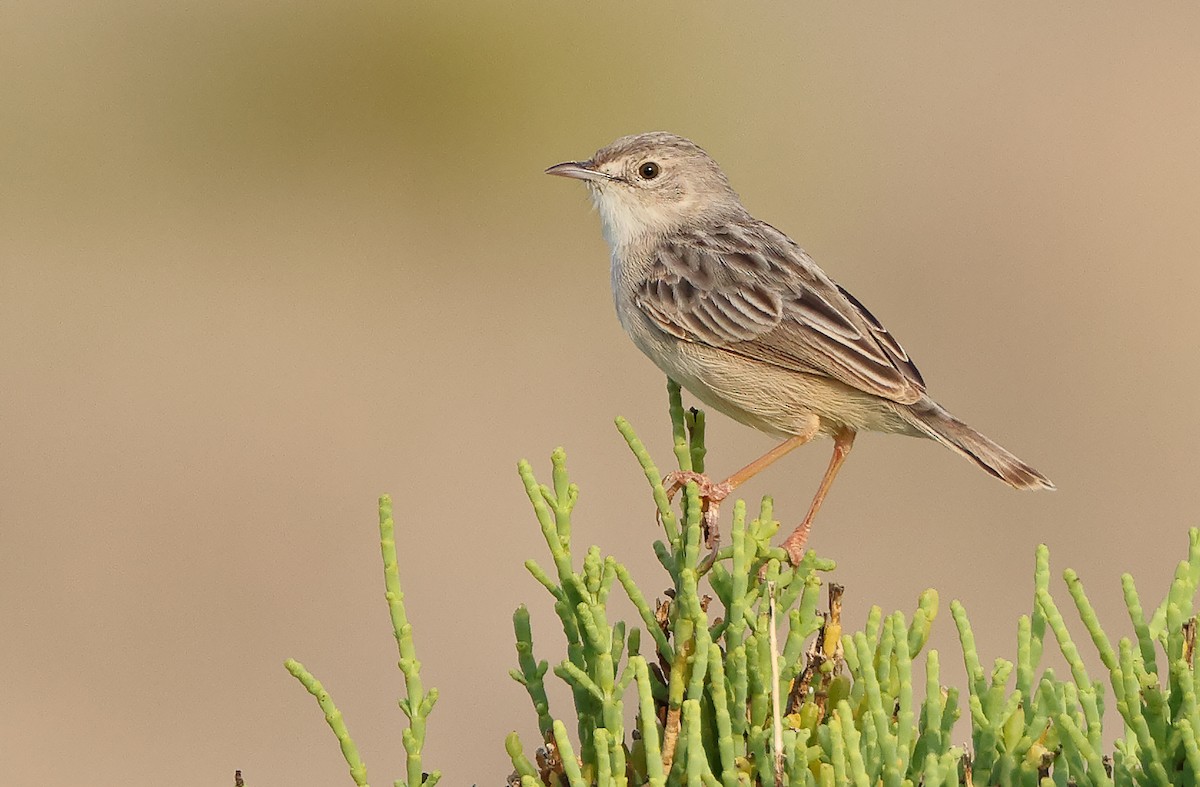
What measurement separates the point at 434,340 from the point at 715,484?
884 cm

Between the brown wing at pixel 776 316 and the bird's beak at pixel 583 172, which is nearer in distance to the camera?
the brown wing at pixel 776 316

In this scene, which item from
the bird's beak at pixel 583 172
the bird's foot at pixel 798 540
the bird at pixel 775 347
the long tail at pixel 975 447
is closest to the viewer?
the bird's foot at pixel 798 540

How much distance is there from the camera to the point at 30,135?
1509cm

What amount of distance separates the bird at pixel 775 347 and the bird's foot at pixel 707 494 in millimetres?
78

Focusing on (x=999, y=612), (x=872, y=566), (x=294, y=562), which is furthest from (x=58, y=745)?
(x=999, y=612)

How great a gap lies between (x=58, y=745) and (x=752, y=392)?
613 cm

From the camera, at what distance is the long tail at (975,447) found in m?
5.56

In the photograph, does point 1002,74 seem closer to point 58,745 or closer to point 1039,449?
point 1039,449

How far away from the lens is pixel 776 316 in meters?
6.11

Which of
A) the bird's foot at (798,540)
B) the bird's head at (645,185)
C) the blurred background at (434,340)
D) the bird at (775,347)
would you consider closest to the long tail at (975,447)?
the bird at (775,347)

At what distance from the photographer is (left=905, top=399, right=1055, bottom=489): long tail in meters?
5.56

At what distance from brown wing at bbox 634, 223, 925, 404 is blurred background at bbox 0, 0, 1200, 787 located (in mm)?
4308

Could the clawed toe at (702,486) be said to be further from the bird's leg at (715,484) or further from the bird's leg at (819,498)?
the bird's leg at (819,498)

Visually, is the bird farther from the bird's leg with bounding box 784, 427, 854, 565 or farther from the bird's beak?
the bird's beak
